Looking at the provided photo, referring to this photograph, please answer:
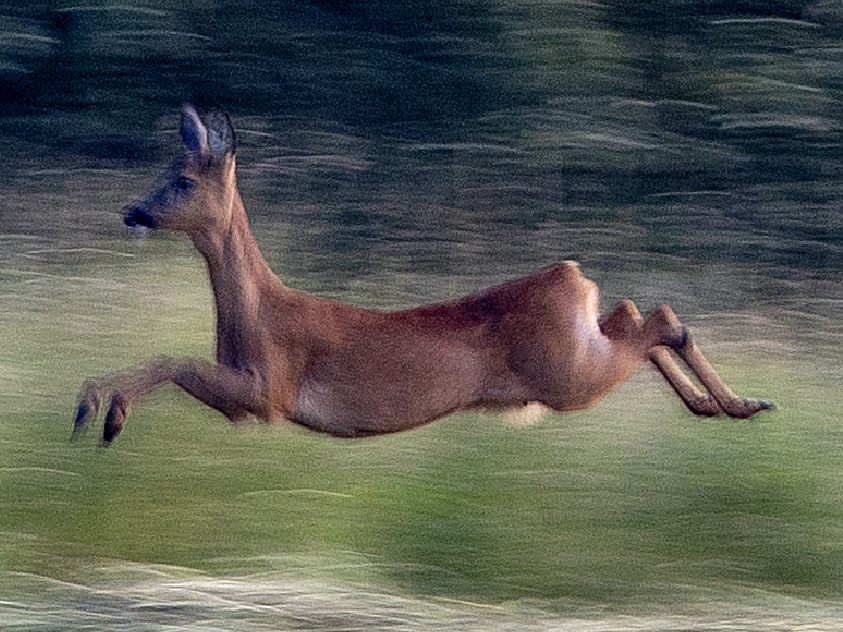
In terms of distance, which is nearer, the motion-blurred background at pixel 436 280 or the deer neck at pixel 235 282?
the deer neck at pixel 235 282

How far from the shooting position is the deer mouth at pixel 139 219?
3334mm

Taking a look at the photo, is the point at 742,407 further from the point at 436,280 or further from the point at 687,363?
the point at 436,280

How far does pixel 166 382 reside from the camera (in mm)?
3350

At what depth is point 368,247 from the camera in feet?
16.8

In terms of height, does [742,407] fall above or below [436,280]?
above

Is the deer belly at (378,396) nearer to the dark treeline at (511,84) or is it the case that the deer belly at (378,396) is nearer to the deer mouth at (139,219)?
the deer mouth at (139,219)

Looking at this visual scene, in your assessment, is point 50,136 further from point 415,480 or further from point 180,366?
point 180,366

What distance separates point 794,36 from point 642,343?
2.00m

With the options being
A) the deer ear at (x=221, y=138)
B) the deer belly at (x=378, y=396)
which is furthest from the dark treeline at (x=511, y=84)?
the deer ear at (x=221, y=138)

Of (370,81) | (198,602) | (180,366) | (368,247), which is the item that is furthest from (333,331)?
(370,81)

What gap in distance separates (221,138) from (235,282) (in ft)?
0.80

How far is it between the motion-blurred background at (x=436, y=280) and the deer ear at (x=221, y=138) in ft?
3.08

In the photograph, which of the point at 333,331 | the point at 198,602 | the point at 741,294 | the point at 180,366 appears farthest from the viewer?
the point at 741,294

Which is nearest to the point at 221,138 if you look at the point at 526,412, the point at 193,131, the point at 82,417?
the point at 193,131
